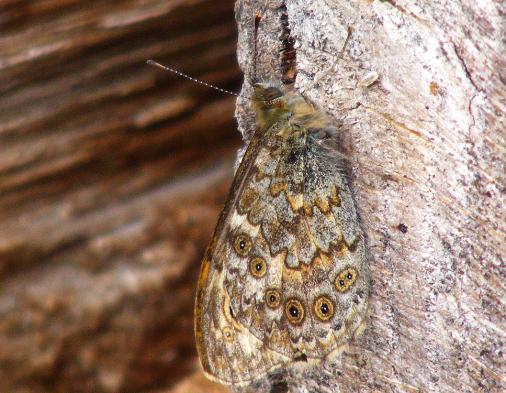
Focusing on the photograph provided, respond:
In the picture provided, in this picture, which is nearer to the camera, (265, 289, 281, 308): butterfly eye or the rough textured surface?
the rough textured surface

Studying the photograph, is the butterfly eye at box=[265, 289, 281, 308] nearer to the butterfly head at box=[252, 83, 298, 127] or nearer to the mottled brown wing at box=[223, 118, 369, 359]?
the mottled brown wing at box=[223, 118, 369, 359]

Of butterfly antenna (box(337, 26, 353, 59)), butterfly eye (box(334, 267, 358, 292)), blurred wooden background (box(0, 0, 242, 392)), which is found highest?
butterfly antenna (box(337, 26, 353, 59))

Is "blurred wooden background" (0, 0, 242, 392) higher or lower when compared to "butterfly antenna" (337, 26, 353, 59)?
lower

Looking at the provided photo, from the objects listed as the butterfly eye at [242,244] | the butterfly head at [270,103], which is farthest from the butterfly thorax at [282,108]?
the butterfly eye at [242,244]

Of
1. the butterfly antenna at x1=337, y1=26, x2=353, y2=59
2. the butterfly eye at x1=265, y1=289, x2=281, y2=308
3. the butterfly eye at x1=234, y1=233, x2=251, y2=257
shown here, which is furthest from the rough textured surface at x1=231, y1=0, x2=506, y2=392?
the butterfly eye at x1=234, y1=233, x2=251, y2=257

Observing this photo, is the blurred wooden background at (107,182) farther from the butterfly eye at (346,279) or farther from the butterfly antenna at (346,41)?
the butterfly eye at (346,279)

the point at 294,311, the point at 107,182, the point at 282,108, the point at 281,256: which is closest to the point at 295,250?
the point at 281,256
